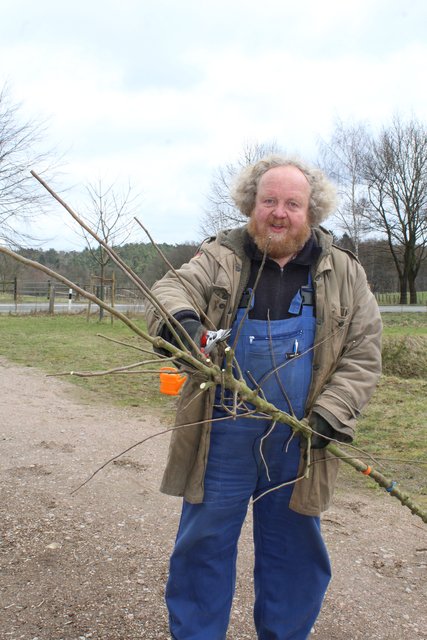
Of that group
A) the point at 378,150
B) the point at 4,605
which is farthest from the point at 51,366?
the point at 378,150

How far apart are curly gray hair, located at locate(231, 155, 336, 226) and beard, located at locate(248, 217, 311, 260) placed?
91 millimetres

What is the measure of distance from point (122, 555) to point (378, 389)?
5179 mm

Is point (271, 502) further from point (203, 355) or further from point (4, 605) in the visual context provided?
point (4, 605)

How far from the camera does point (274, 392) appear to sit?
2166 millimetres

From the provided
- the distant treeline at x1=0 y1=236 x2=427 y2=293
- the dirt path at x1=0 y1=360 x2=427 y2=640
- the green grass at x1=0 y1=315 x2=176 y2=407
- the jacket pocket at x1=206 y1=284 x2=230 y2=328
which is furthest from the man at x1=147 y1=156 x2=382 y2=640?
the distant treeline at x1=0 y1=236 x2=427 y2=293

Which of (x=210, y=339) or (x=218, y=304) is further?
(x=218, y=304)

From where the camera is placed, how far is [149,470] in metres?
4.61

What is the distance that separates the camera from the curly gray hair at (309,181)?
2.27 metres

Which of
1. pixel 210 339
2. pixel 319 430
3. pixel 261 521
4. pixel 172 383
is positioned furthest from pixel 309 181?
pixel 172 383

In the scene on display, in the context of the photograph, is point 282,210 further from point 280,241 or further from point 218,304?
point 218,304

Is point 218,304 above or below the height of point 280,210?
below

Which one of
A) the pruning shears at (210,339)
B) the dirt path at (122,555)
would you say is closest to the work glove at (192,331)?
the pruning shears at (210,339)

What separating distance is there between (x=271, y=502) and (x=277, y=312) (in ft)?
2.55

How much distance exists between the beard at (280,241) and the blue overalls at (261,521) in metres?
0.19
